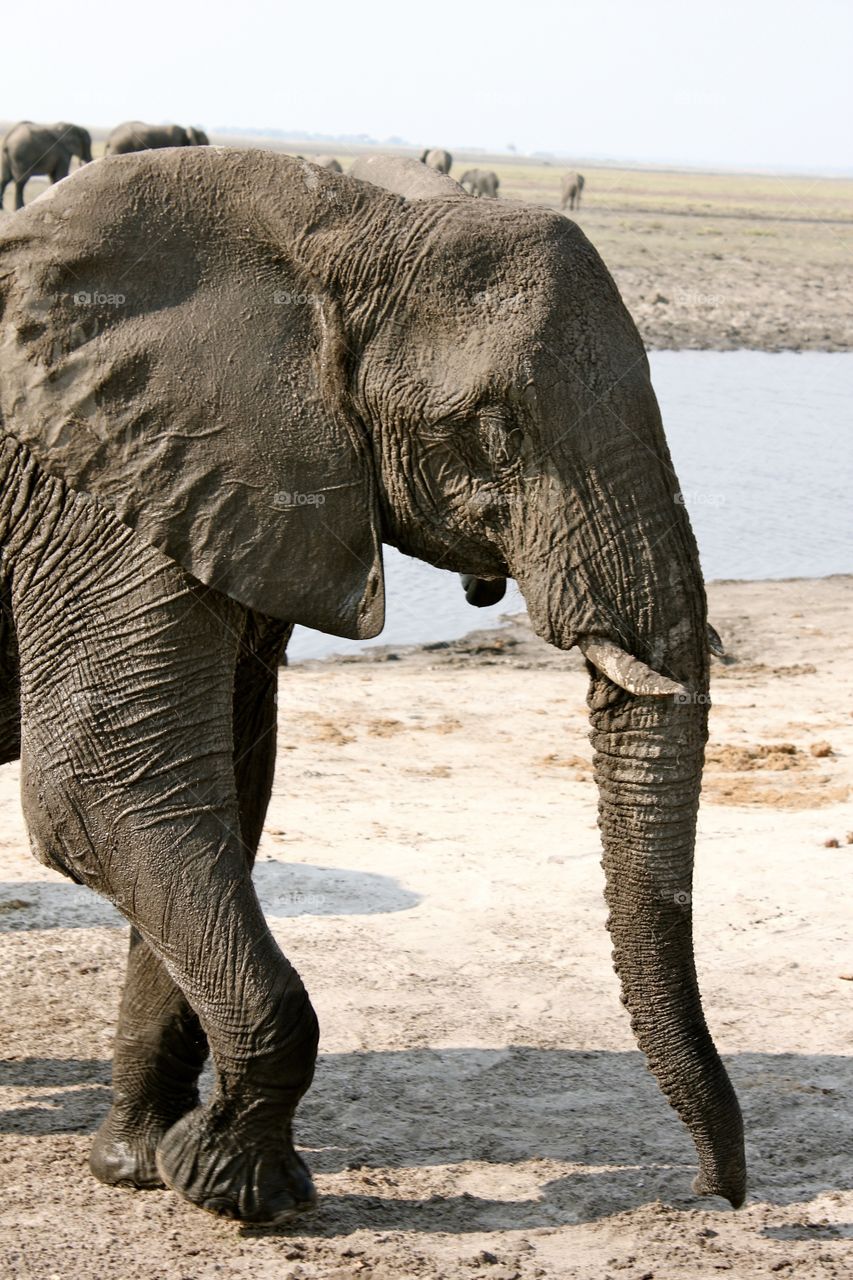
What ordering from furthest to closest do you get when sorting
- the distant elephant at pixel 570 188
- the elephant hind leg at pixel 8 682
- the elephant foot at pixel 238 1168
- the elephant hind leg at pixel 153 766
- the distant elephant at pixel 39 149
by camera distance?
the distant elephant at pixel 570 188 → the distant elephant at pixel 39 149 → the elephant foot at pixel 238 1168 → the elephant hind leg at pixel 8 682 → the elephant hind leg at pixel 153 766

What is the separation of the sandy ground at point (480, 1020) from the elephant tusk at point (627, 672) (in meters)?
1.56

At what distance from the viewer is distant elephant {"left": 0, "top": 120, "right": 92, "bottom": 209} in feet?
121

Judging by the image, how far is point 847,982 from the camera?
6270 mm

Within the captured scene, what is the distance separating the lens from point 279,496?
3.81m

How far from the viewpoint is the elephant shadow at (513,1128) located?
466cm

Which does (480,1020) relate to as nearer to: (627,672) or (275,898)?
(275,898)

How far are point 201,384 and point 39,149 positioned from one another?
1421 inches

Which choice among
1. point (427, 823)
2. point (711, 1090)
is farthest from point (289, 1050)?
point (427, 823)

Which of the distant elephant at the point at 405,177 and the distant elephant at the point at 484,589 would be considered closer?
the distant elephant at the point at 405,177
